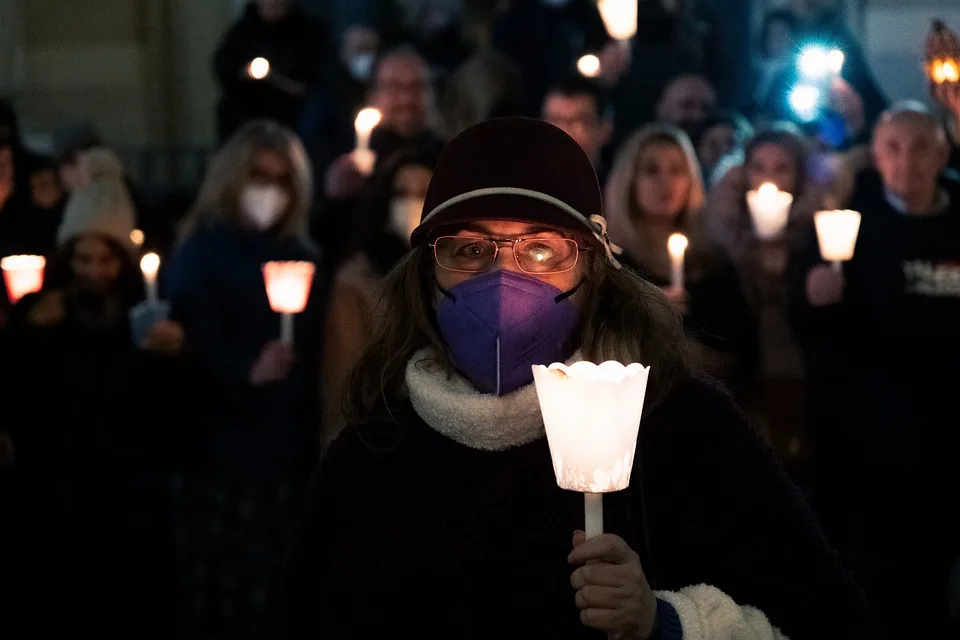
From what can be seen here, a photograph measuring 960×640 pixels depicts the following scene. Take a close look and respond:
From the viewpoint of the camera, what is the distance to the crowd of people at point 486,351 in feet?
10.3

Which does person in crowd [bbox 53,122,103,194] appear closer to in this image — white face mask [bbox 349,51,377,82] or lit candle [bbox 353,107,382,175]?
white face mask [bbox 349,51,377,82]

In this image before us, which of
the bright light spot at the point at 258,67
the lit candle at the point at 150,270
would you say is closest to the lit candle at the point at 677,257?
the lit candle at the point at 150,270

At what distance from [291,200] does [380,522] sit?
4.11m

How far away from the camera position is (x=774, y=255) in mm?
7059

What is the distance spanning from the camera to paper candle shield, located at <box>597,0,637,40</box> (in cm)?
880

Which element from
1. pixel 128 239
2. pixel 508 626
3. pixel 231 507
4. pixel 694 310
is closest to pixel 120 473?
pixel 231 507

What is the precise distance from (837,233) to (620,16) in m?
2.68

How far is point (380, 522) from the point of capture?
3.27 m

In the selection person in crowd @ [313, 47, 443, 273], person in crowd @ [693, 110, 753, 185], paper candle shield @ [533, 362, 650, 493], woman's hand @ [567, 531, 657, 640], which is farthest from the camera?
person in crowd @ [693, 110, 753, 185]

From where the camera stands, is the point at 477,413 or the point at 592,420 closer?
the point at 592,420

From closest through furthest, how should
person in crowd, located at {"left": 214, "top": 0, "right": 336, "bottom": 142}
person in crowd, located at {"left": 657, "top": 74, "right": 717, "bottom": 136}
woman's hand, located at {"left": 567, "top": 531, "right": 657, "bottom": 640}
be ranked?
woman's hand, located at {"left": 567, "top": 531, "right": 657, "bottom": 640}, person in crowd, located at {"left": 657, "top": 74, "right": 717, "bottom": 136}, person in crowd, located at {"left": 214, "top": 0, "right": 336, "bottom": 142}

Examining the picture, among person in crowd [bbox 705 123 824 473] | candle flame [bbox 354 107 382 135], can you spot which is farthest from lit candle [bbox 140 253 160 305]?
person in crowd [bbox 705 123 824 473]

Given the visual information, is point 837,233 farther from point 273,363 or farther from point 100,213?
point 100,213

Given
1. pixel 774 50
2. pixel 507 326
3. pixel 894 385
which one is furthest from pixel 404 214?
pixel 774 50
